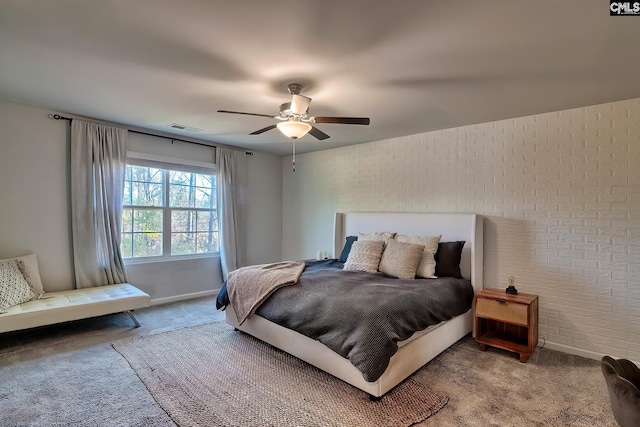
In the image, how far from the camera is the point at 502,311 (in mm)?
3076

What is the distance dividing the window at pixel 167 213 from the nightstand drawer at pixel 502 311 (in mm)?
4035

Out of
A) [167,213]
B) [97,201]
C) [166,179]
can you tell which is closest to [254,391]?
[97,201]

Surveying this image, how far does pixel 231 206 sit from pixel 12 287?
2801mm

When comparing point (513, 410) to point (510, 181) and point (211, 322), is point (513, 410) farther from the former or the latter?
point (211, 322)

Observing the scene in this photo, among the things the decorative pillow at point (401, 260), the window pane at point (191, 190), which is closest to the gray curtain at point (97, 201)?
the window pane at point (191, 190)

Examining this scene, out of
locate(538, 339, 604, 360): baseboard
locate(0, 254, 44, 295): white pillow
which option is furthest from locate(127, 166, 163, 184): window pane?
locate(538, 339, 604, 360): baseboard

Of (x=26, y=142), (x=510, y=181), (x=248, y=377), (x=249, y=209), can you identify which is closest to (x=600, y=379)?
(x=510, y=181)

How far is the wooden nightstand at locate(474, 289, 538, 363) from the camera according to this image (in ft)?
9.66

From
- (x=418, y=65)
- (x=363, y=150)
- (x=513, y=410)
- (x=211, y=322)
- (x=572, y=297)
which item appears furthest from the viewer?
(x=363, y=150)

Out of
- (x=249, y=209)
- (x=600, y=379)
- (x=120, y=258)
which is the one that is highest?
(x=249, y=209)

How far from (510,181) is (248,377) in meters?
3.36

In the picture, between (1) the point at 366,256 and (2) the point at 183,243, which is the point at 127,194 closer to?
(2) the point at 183,243

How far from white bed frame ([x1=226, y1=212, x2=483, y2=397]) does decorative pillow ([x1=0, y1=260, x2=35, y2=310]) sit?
204cm

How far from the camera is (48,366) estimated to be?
2684 millimetres
